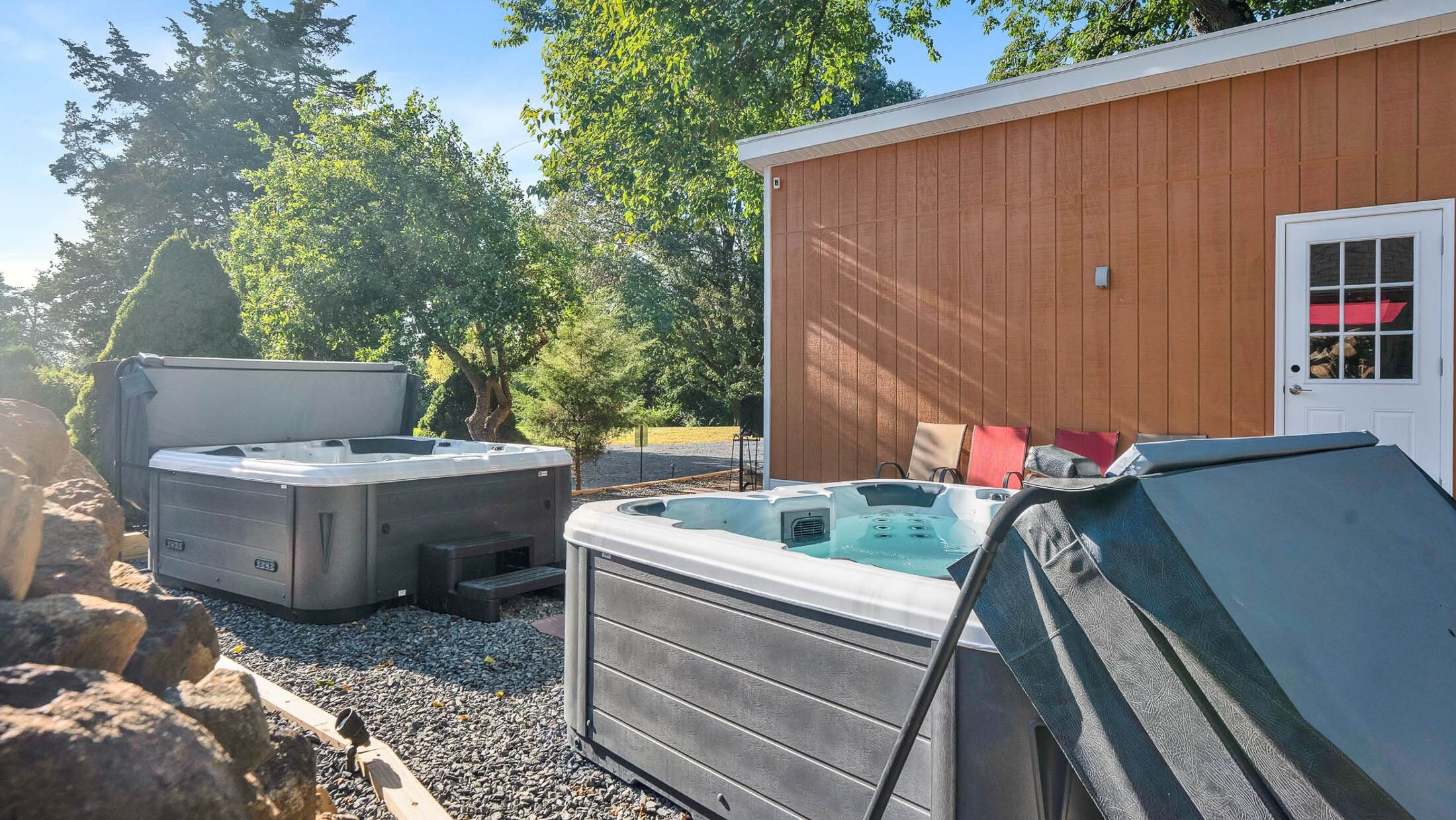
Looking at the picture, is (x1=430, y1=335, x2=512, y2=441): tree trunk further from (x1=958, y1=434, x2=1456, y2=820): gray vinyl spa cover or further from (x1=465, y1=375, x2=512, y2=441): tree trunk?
(x1=958, y1=434, x2=1456, y2=820): gray vinyl spa cover

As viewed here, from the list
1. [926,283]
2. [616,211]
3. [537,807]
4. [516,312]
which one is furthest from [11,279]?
[537,807]

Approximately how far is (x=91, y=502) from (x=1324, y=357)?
506 cm

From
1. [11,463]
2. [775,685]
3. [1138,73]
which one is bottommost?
[775,685]

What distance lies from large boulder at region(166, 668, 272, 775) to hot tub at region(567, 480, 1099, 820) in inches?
34.6

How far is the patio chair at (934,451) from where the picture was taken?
5121 mm

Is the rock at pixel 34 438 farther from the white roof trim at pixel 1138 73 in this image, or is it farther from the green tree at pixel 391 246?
the green tree at pixel 391 246

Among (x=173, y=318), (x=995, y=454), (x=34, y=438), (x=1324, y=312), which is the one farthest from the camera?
(x=173, y=318)

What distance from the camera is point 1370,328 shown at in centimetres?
405

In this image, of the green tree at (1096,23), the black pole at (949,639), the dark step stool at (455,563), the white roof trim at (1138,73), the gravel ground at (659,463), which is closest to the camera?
the black pole at (949,639)

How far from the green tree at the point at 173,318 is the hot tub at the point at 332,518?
10.0ft

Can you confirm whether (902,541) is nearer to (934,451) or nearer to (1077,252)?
(934,451)

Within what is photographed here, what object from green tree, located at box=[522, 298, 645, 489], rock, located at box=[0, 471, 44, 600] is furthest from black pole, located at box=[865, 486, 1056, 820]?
green tree, located at box=[522, 298, 645, 489]

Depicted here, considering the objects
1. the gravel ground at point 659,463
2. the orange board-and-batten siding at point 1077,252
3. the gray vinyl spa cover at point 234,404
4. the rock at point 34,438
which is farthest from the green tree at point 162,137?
the rock at point 34,438

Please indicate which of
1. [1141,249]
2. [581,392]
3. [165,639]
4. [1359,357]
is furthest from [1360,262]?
[581,392]
